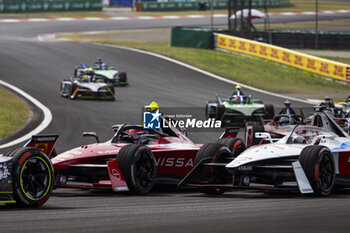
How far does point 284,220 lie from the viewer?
864 cm

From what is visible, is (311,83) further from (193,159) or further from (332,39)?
(193,159)

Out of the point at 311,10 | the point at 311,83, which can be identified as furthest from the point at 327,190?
the point at 311,10

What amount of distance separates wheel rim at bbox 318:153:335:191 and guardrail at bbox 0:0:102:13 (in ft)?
212

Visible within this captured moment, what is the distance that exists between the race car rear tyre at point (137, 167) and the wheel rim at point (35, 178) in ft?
6.16

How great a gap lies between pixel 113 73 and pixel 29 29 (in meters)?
28.2

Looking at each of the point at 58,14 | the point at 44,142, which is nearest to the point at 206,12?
the point at 58,14

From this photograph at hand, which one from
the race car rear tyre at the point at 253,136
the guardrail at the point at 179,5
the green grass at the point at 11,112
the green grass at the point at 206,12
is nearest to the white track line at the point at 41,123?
the green grass at the point at 11,112

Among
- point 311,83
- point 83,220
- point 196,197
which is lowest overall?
point 311,83

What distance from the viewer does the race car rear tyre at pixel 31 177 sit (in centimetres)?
969

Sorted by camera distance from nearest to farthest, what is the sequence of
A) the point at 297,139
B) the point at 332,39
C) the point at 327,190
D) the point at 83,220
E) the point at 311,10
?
1. the point at 83,220
2. the point at 327,190
3. the point at 297,139
4. the point at 332,39
5. the point at 311,10

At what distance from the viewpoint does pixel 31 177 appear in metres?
10.0

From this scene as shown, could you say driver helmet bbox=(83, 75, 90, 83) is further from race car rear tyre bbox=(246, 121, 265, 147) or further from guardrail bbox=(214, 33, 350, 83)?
race car rear tyre bbox=(246, 121, 265, 147)

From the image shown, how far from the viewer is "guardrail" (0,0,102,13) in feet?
242

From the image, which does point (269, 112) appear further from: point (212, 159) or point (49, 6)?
point (49, 6)
